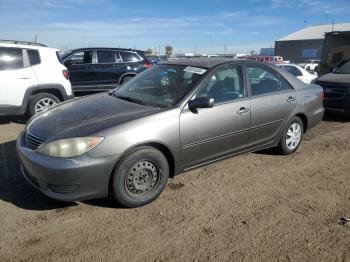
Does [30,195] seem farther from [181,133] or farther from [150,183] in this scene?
[181,133]

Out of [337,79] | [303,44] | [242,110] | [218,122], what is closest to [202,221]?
[218,122]

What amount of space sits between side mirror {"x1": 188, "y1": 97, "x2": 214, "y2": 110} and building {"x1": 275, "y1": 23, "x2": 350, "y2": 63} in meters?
54.2

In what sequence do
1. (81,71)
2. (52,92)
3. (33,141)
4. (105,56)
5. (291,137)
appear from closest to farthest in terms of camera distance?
1. (33,141)
2. (291,137)
3. (52,92)
4. (81,71)
5. (105,56)

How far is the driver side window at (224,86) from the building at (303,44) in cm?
5332

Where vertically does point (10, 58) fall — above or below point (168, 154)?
above

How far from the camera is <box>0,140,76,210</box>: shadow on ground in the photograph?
148 inches

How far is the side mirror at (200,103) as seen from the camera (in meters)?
3.91

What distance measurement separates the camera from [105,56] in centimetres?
1198

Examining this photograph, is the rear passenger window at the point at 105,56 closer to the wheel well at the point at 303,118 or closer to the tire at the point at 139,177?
the wheel well at the point at 303,118

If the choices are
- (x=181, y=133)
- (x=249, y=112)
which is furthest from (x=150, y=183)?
(x=249, y=112)

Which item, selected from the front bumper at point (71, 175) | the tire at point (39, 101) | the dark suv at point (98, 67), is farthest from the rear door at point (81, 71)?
the front bumper at point (71, 175)

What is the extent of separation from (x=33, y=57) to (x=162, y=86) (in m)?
4.25

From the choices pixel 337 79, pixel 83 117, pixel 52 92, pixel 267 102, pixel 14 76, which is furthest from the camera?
pixel 337 79

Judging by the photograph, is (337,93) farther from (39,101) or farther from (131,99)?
(39,101)
